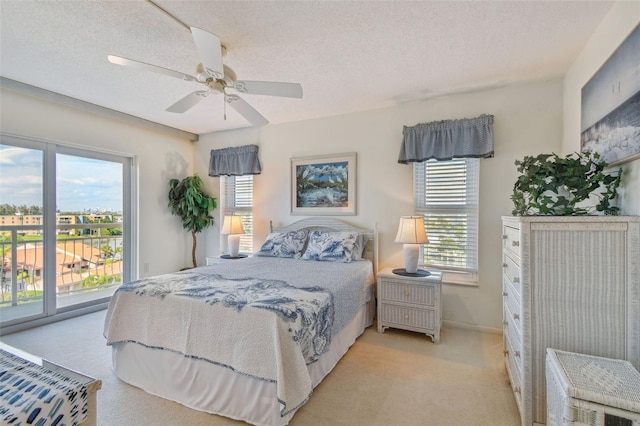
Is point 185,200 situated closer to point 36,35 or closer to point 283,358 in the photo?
point 36,35

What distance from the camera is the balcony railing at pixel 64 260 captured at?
321 cm

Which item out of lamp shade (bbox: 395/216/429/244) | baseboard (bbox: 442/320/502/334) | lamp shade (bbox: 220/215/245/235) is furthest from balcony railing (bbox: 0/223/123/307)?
baseboard (bbox: 442/320/502/334)

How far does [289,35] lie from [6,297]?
13.3 feet

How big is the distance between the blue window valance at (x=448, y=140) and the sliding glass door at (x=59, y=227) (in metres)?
3.99

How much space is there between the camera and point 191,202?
454 cm

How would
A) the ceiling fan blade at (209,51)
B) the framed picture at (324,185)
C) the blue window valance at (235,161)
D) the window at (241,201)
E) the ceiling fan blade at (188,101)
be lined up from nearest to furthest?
1. the ceiling fan blade at (209,51)
2. the ceiling fan blade at (188,101)
3. the framed picture at (324,185)
4. the blue window valance at (235,161)
5. the window at (241,201)

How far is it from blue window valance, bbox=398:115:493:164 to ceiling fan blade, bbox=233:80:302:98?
1.69 meters

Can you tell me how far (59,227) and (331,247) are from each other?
11.1 ft

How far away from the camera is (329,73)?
110 inches

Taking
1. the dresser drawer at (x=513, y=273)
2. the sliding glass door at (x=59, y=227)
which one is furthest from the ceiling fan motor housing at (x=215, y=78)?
the sliding glass door at (x=59, y=227)

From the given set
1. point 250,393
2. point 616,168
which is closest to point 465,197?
point 616,168

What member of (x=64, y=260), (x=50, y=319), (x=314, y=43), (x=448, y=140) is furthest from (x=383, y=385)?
(x=64, y=260)

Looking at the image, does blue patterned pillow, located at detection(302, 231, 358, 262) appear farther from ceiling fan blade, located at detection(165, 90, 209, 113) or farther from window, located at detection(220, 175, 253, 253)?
ceiling fan blade, located at detection(165, 90, 209, 113)

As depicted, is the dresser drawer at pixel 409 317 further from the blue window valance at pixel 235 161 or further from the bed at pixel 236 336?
the blue window valance at pixel 235 161
